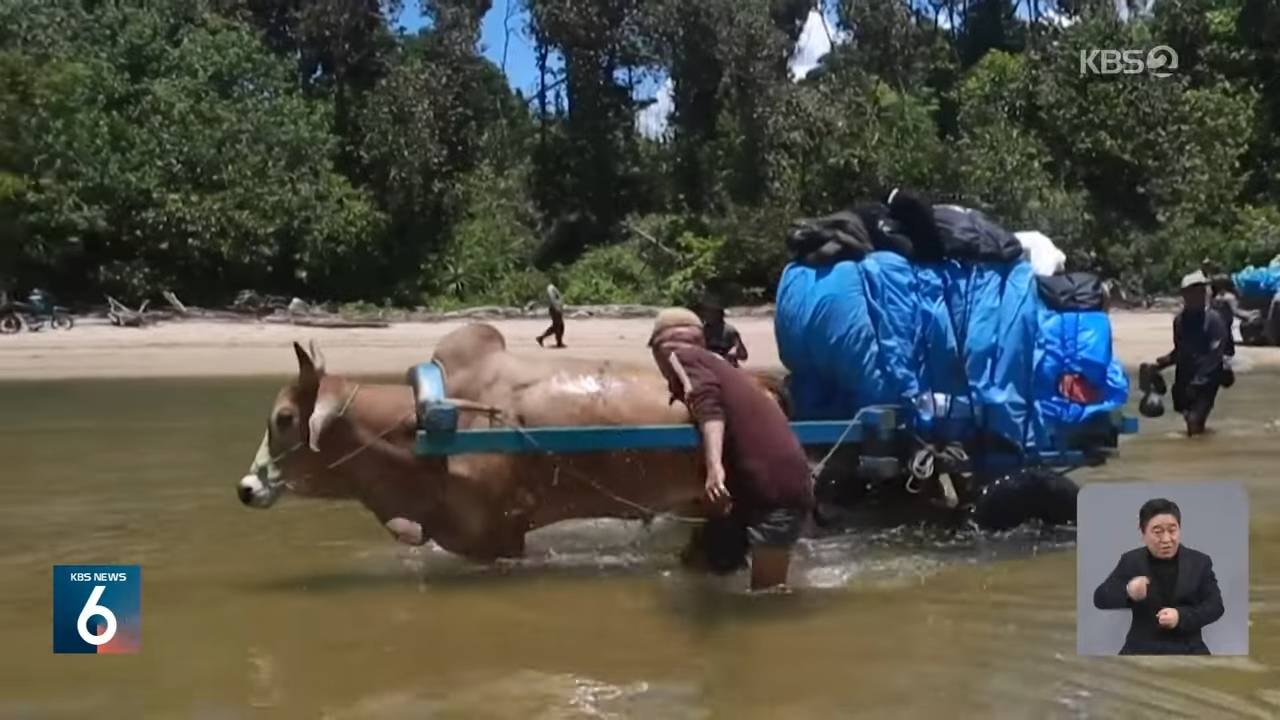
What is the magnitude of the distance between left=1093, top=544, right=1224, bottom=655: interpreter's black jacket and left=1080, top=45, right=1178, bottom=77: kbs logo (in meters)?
32.1

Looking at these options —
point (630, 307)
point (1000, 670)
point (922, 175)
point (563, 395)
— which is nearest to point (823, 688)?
point (1000, 670)

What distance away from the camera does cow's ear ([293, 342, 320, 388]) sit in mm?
7153

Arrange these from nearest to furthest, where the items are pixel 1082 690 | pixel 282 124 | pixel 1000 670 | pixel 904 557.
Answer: pixel 1082 690
pixel 1000 670
pixel 904 557
pixel 282 124

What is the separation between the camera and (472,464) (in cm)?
723

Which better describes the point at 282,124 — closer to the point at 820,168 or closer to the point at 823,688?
the point at 820,168

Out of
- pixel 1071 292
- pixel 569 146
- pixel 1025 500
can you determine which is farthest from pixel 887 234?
pixel 569 146

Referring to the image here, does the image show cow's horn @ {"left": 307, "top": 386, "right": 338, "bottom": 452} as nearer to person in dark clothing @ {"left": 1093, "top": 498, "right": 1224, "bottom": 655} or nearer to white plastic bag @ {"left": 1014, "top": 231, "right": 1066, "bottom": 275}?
white plastic bag @ {"left": 1014, "top": 231, "right": 1066, "bottom": 275}

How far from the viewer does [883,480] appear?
26.3 feet

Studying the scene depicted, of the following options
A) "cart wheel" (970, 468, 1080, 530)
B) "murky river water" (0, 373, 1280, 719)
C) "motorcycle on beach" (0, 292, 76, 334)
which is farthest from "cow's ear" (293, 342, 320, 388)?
"motorcycle on beach" (0, 292, 76, 334)

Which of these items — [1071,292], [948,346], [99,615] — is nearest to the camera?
[99,615]

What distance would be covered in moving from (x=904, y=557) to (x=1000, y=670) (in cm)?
195

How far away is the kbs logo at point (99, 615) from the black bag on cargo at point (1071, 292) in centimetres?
454

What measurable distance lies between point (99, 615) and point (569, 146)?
3329 centimetres

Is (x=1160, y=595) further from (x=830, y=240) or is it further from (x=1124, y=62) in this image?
(x=1124, y=62)
